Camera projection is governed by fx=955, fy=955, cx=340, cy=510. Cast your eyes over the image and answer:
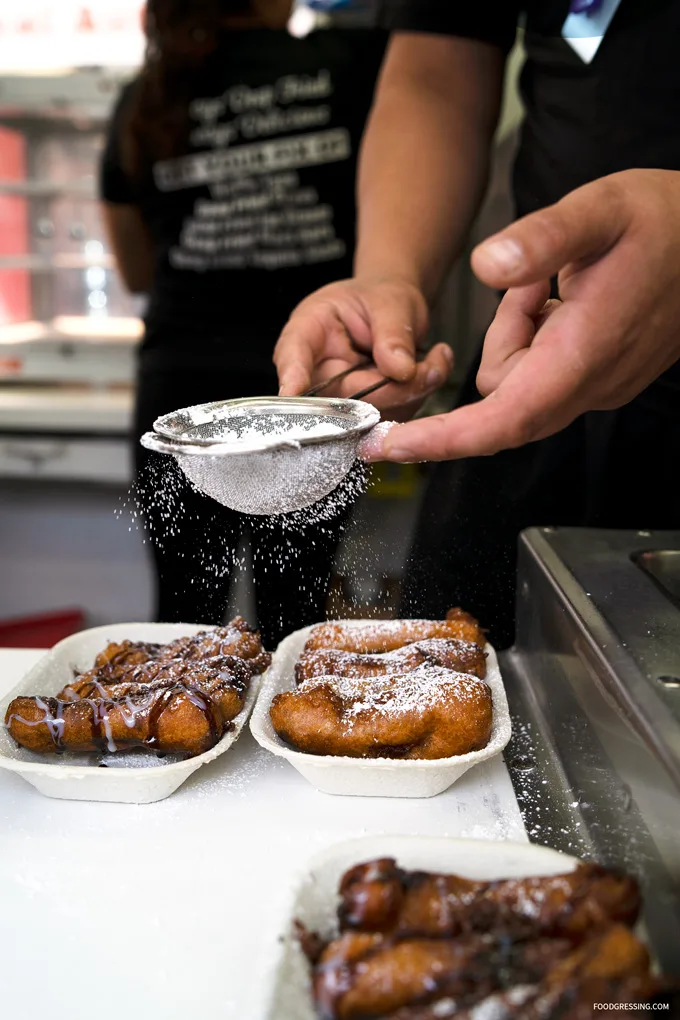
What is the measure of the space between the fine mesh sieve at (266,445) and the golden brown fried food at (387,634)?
7.5 inches

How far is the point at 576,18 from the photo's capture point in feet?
4.34

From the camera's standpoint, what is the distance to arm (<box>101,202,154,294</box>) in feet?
7.20

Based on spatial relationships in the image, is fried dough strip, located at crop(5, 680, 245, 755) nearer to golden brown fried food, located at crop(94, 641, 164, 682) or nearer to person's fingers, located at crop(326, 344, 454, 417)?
golden brown fried food, located at crop(94, 641, 164, 682)

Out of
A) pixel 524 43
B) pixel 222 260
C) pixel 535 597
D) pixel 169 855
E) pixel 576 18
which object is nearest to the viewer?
pixel 169 855

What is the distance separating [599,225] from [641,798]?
47 centimetres

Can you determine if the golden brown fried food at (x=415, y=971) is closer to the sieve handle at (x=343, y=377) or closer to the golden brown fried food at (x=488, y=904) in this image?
the golden brown fried food at (x=488, y=904)

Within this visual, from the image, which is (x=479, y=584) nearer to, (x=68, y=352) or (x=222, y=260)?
(x=222, y=260)

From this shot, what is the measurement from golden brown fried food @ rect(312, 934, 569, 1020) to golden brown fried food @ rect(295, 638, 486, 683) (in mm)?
A: 479

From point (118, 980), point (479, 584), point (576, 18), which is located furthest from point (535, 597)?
point (576, 18)

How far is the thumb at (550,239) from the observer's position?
72 cm

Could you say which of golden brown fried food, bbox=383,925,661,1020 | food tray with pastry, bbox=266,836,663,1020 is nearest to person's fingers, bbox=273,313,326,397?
food tray with pastry, bbox=266,836,663,1020

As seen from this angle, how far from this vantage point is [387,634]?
48.0 inches

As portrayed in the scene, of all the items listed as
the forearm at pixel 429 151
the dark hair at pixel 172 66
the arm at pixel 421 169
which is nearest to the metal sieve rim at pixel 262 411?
the arm at pixel 421 169

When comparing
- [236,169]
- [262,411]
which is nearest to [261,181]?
[236,169]
